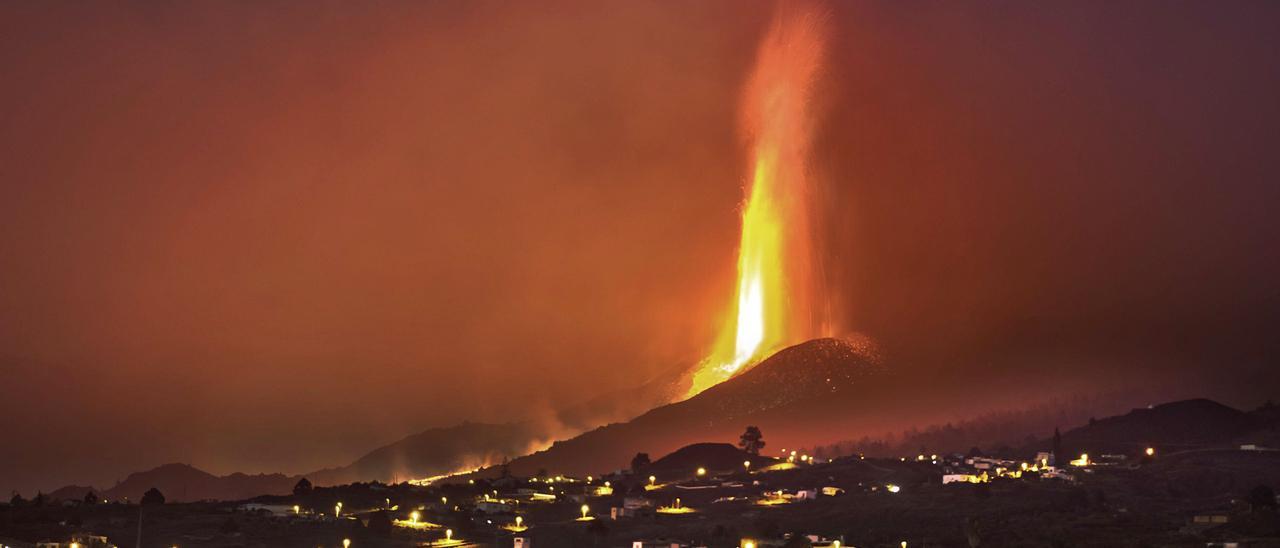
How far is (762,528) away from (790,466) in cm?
6280

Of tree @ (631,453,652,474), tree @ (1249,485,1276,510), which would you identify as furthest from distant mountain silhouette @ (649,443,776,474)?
tree @ (1249,485,1276,510)

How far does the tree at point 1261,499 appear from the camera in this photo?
116m

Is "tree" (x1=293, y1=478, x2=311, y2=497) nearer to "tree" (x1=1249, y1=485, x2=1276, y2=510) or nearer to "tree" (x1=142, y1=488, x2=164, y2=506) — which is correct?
"tree" (x1=142, y1=488, x2=164, y2=506)

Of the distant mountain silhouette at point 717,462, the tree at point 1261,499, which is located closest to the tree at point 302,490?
the distant mountain silhouette at point 717,462

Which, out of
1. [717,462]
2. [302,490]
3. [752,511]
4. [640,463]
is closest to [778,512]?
[752,511]

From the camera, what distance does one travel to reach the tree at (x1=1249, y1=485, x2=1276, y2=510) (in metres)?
116

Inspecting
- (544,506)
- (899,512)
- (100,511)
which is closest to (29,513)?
(100,511)

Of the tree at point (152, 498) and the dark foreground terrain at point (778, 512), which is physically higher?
the tree at point (152, 498)

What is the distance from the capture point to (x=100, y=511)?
123 m

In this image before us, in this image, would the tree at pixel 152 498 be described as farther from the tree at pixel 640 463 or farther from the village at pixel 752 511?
the tree at pixel 640 463

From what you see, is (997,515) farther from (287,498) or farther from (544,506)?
(287,498)

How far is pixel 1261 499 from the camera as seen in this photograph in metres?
118

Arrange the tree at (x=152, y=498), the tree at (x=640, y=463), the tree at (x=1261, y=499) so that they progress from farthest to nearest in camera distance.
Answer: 1. the tree at (x=640, y=463)
2. the tree at (x=152, y=498)
3. the tree at (x=1261, y=499)

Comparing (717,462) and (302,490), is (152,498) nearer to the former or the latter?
(302,490)
